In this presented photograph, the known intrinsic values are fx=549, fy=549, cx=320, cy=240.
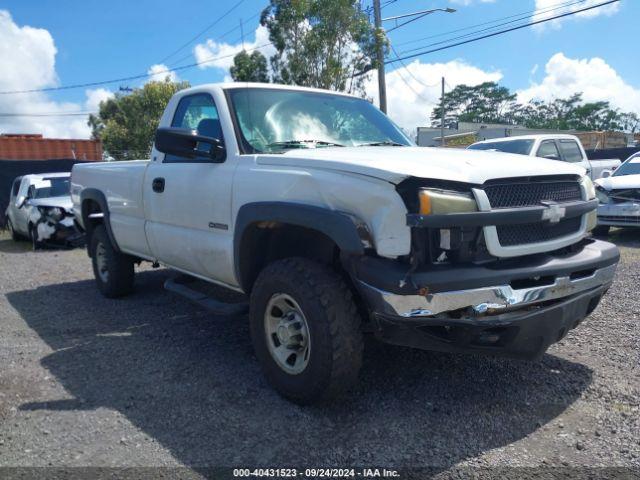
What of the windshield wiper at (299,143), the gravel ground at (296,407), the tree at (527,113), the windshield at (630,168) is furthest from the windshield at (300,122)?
the tree at (527,113)

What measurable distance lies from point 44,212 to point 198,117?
8.32m

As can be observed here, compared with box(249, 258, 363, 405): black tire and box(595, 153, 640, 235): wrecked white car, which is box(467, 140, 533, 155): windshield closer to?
box(595, 153, 640, 235): wrecked white car

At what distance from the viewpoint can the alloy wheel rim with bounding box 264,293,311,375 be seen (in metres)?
3.31

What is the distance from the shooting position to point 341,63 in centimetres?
1565

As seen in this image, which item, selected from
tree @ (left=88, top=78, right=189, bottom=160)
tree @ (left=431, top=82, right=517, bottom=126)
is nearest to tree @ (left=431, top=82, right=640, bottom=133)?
tree @ (left=431, top=82, right=517, bottom=126)

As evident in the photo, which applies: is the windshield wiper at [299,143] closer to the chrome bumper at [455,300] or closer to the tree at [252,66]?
the chrome bumper at [455,300]

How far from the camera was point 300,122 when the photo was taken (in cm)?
418

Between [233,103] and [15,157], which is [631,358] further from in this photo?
[15,157]

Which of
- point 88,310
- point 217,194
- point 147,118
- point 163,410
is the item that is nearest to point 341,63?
point 88,310

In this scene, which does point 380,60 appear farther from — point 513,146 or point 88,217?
point 88,217

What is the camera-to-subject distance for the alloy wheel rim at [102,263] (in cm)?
629

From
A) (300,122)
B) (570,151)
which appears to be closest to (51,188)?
(300,122)

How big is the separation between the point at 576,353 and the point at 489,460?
1797 mm

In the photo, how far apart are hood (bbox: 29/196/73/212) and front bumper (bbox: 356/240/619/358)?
10.0 meters
